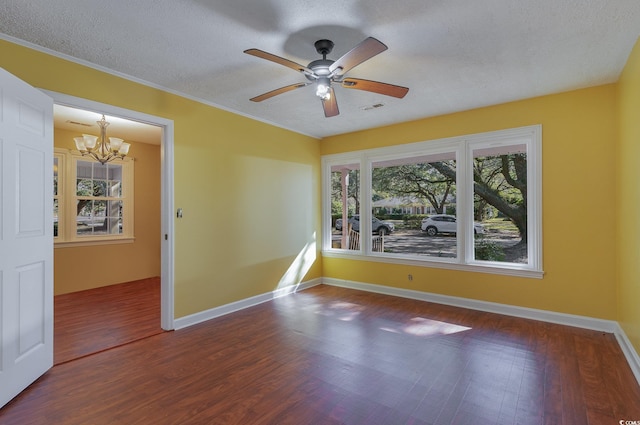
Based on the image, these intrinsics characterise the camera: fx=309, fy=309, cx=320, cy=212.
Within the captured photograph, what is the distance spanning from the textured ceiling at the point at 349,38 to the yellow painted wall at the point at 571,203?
0.28 m

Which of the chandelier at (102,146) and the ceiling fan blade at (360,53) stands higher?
the ceiling fan blade at (360,53)

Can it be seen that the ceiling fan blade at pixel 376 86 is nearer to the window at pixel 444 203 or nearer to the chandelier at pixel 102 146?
the window at pixel 444 203

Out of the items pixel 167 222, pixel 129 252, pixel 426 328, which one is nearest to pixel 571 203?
pixel 426 328

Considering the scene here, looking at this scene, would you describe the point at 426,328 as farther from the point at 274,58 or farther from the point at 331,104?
the point at 274,58

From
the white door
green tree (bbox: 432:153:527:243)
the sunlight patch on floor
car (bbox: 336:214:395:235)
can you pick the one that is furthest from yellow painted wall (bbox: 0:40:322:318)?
green tree (bbox: 432:153:527:243)

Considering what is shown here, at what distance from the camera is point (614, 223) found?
10.7ft

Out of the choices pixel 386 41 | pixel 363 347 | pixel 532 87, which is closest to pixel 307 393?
pixel 363 347

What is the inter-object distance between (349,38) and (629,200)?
2.82 meters

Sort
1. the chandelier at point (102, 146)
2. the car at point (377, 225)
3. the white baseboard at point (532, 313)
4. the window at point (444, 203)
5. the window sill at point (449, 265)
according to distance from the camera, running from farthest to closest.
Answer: the car at point (377, 225), the chandelier at point (102, 146), the window at point (444, 203), the window sill at point (449, 265), the white baseboard at point (532, 313)

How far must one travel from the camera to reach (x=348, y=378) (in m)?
2.43

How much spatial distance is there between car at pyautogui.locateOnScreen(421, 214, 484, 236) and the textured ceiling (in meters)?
1.70

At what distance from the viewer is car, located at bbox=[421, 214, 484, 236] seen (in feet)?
14.4

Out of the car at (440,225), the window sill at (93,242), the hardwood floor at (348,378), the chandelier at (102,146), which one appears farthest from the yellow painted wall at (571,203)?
the window sill at (93,242)

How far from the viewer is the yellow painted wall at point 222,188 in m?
2.89
